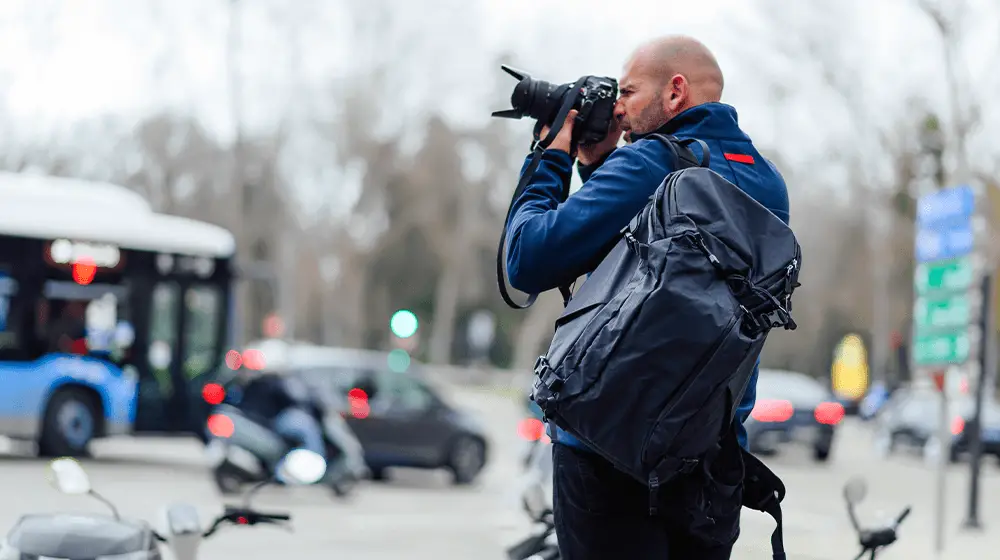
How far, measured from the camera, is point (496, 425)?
38.6 metres

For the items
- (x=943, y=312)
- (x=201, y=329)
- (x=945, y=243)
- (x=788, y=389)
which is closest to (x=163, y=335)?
(x=201, y=329)

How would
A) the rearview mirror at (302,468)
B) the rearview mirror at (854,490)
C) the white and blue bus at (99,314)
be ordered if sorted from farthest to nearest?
the white and blue bus at (99,314) < the rearview mirror at (302,468) < the rearview mirror at (854,490)

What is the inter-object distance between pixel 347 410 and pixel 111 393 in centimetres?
274

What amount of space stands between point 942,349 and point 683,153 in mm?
11497

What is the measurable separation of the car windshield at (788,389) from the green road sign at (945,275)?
12056 millimetres

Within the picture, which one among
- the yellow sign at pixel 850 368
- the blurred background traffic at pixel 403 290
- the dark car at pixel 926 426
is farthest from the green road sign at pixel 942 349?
the yellow sign at pixel 850 368

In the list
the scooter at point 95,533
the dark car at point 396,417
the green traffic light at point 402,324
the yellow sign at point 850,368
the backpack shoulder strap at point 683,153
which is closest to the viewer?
the backpack shoulder strap at point 683,153

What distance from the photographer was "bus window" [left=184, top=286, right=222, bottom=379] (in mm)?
19845

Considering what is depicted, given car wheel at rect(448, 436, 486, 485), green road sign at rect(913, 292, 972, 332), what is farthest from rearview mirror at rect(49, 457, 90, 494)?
car wheel at rect(448, 436, 486, 485)

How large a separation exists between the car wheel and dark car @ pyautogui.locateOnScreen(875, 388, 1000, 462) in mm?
11660

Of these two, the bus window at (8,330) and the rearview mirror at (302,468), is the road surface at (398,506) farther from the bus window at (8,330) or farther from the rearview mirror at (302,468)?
the bus window at (8,330)

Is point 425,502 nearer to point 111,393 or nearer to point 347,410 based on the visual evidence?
point 347,410

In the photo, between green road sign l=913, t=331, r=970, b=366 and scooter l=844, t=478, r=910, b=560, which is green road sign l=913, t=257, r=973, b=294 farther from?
scooter l=844, t=478, r=910, b=560

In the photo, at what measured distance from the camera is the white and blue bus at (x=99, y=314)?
18.4m
